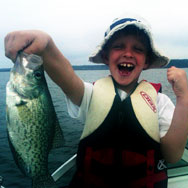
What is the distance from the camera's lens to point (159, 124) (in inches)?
116

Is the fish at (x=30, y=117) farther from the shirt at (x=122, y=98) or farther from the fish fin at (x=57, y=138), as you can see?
the shirt at (x=122, y=98)

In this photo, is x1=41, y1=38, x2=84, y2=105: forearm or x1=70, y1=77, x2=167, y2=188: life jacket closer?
x1=41, y1=38, x2=84, y2=105: forearm

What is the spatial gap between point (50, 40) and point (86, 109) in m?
1.05

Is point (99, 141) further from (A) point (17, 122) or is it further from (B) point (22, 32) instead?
(B) point (22, 32)

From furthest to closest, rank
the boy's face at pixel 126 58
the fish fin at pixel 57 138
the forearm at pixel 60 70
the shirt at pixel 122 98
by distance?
1. the boy's face at pixel 126 58
2. the shirt at pixel 122 98
3. the forearm at pixel 60 70
4. the fish fin at pixel 57 138

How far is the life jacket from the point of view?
274 centimetres

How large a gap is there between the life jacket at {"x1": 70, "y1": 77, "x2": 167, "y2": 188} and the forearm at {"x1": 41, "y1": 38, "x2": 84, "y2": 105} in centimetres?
40

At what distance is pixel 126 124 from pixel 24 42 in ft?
5.27

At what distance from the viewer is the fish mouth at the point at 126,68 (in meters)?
2.91

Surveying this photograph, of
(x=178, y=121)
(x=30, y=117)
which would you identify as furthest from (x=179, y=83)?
(x=30, y=117)

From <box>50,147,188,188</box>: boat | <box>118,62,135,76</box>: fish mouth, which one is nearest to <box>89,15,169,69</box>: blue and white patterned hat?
<box>118,62,135,76</box>: fish mouth

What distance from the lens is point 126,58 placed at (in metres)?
2.87

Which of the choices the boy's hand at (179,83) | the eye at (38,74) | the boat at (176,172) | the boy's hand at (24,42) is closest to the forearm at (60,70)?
the boy's hand at (24,42)

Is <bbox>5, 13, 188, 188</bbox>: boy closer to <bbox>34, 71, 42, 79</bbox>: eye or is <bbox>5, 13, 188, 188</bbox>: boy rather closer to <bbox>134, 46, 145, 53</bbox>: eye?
<bbox>134, 46, 145, 53</bbox>: eye
